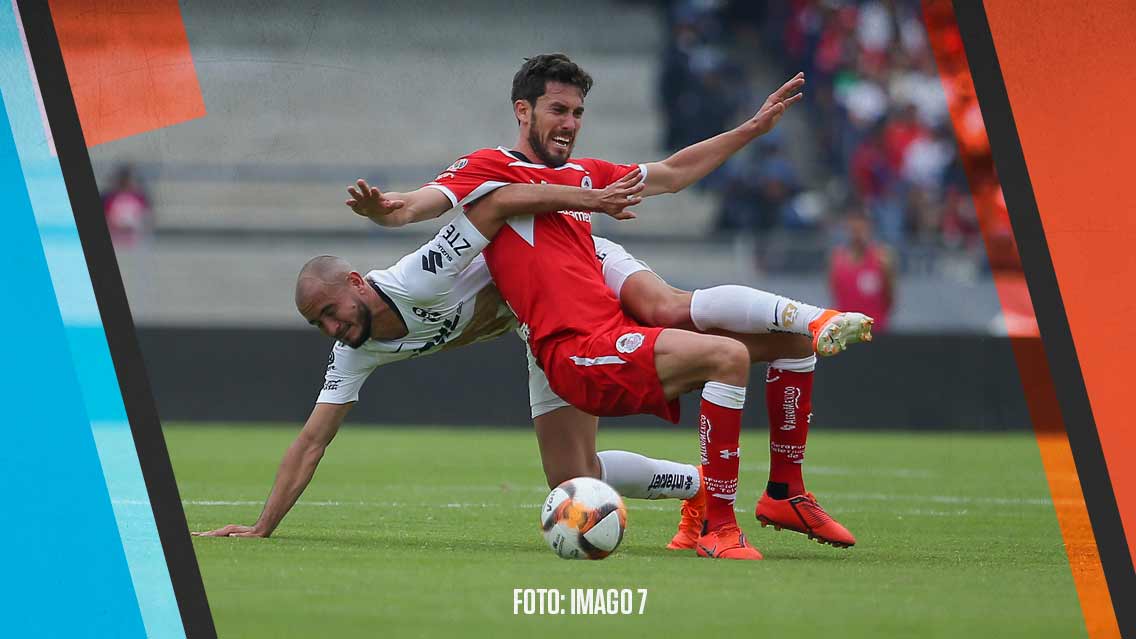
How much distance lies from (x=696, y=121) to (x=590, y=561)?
10667 millimetres

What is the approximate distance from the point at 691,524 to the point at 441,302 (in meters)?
1.55

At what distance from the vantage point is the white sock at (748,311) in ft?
19.4

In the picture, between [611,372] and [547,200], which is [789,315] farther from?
[547,200]

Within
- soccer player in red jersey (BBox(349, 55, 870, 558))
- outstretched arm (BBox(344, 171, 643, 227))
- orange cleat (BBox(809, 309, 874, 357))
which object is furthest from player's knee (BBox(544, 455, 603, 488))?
orange cleat (BBox(809, 309, 874, 357))

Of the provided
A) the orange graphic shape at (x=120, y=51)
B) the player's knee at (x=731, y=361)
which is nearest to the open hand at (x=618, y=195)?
the player's knee at (x=731, y=361)

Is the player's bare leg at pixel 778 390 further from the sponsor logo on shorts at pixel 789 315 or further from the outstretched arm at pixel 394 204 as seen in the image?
the outstretched arm at pixel 394 204

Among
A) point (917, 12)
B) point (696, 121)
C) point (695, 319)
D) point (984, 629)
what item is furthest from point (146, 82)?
point (917, 12)

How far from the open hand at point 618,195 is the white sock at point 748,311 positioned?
0.59 meters

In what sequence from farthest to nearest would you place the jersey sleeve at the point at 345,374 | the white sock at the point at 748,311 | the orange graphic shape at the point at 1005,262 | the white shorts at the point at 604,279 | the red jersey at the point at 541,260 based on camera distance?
the orange graphic shape at the point at 1005,262, the jersey sleeve at the point at 345,374, the white shorts at the point at 604,279, the red jersey at the point at 541,260, the white sock at the point at 748,311

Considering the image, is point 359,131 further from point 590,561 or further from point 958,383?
point 590,561

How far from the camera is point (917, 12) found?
1894 centimetres

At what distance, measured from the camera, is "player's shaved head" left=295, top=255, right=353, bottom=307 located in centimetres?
624

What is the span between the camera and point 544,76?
616cm

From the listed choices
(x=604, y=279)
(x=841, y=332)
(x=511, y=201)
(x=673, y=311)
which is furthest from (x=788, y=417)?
(x=511, y=201)
